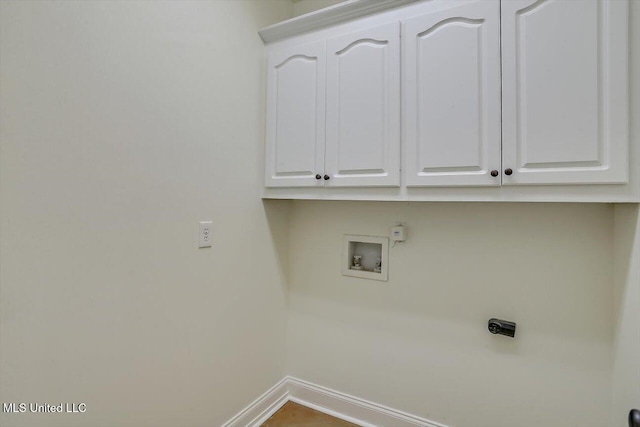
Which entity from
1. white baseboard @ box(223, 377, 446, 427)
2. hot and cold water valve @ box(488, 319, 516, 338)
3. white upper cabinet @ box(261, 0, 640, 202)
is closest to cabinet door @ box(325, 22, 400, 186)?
white upper cabinet @ box(261, 0, 640, 202)

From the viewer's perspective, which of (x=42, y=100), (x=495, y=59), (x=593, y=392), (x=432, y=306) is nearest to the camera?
(x=42, y=100)

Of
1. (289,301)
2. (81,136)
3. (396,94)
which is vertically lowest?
(289,301)

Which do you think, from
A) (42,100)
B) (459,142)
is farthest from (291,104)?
(42,100)

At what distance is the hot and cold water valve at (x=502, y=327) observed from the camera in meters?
1.40

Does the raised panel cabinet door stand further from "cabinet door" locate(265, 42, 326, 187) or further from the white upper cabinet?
"cabinet door" locate(265, 42, 326, 187)

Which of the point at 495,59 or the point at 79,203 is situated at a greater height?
the point at 495,59

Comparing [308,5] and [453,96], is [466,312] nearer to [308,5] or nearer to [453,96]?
[453,96]

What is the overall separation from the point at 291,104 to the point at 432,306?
52.2 inches

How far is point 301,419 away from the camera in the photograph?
69.8 inches

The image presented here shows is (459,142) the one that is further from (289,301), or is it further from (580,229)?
(289,301)

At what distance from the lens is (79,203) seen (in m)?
0.97

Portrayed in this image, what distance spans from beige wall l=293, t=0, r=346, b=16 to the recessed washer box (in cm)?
146

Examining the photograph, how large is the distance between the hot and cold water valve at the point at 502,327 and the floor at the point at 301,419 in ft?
3.18

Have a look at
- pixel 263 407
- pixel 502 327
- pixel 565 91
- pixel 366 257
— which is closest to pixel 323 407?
pixel 263 407
